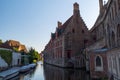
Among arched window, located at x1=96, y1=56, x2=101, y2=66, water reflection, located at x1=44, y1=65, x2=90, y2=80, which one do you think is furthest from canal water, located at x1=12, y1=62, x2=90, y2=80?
arched window, located at x1=96, y1=56, x2=101, y2=66

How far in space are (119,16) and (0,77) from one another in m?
13.1

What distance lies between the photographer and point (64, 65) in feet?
127

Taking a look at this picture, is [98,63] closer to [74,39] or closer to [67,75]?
[67,75]

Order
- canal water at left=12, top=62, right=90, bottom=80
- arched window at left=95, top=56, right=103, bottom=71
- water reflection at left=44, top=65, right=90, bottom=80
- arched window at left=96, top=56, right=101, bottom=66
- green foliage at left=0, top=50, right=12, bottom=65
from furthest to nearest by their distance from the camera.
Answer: green foliage at left=0, top=50, right=12, bottom=65
canal water at left=12, top=62, right=90, bottom=80
water reflection at left=44, top=65, right=90, bottom=80
arched window at left=96, top=56, right=101, bottom=66
arched window at left=95, top=56, right=103, bottom=71

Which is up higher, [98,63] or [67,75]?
[98,63]

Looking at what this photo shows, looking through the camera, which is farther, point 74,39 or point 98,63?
point 74,39

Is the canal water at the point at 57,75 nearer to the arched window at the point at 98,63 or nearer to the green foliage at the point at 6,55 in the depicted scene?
the arched window at the point at 98,63

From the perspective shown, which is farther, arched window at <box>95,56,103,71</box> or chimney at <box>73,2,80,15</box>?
chimney at <box>73,2,80,15</box>

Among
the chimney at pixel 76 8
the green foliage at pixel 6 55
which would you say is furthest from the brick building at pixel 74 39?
the green foliage at pixel 6 55

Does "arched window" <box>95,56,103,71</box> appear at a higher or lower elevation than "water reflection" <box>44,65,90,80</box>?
higher

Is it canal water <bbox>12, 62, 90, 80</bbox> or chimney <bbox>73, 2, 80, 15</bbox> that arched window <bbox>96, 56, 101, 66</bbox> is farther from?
chimney <bbox>73, 2, 80, 15</bbox>

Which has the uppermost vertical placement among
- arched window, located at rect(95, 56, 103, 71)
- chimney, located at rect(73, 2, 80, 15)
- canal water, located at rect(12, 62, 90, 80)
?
chimney, located at rect(73, 2, 80, 15)

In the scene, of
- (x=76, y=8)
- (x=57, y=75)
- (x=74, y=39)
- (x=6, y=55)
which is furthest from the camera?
(x=76, y=8)

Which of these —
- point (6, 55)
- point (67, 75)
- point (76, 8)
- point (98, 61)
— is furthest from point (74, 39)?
point (98, 61)
